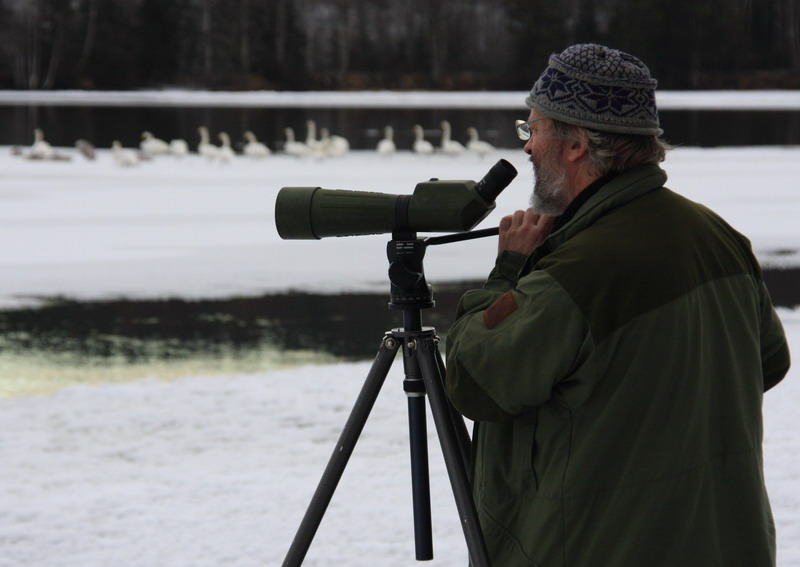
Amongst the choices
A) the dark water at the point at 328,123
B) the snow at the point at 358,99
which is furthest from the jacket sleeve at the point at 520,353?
the snow at the point at 358,99

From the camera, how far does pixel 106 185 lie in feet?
54.0

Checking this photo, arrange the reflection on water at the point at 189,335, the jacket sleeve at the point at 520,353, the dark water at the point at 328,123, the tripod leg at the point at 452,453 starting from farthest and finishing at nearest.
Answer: the dark water at the point at 328,123 < the reflection on water at the point at 189,335 < the tripod leg at the point at 452,453 < the jacket sleeve at the point at 520,353

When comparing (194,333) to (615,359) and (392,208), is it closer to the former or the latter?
(392,208)

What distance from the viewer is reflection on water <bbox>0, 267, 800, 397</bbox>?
587cm

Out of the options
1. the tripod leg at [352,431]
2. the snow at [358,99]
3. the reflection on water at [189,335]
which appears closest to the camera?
the tripod leg at [352,431]

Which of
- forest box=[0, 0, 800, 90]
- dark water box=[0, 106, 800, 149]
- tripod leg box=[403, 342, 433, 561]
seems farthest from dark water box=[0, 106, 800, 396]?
forest box=[0, 0, 800, 90]

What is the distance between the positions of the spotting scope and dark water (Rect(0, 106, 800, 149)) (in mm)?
24657

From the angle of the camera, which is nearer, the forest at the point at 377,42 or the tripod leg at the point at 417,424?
the tripod leg at the point at 417,424

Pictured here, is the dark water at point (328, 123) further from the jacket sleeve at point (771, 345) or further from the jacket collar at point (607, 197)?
the jacket collar at point (607, 197)

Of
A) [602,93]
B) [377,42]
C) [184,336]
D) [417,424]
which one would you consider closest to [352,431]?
[417,424]

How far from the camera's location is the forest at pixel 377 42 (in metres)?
60.1

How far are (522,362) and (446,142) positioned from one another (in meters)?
22.0

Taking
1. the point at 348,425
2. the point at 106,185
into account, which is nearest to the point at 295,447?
the point at 348,425

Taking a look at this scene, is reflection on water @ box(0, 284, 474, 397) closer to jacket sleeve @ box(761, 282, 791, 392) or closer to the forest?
jacket sleeve @ box(761, 282, 791, 392)
